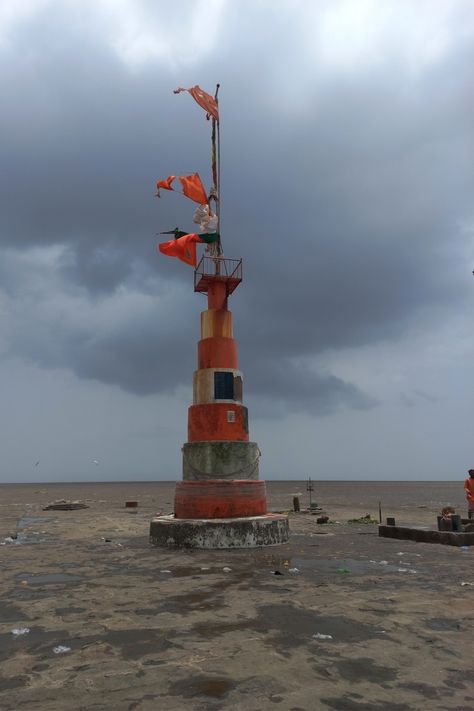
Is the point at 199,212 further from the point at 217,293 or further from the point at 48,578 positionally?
the point at 48,578

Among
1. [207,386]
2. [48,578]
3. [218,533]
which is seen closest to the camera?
[48,578]

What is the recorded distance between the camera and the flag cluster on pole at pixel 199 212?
1628 centimetres

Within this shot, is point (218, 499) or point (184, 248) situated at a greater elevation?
point (184, 248)

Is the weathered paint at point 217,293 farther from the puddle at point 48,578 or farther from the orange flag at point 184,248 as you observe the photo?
the puddle at point 48,578

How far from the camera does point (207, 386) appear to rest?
15.2 meters

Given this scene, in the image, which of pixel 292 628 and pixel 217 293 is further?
pixel 217 293

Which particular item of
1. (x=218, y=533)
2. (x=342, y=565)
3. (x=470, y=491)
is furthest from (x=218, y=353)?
(x=470, y=491)

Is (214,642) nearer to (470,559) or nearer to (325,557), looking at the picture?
(325,557)

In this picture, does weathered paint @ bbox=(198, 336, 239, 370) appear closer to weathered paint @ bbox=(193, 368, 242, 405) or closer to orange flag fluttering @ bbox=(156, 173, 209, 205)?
weathered paint @ bbox=(193, 368, 242, 405)

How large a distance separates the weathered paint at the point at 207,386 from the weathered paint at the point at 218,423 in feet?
0.65

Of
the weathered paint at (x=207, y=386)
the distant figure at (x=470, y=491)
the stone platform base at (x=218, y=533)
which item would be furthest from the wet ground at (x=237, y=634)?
the distant figure at (x=470, y=491)

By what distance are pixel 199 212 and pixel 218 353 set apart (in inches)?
180

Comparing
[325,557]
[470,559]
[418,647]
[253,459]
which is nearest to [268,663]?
[418,647]

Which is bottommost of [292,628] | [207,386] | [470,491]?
[292,628]
